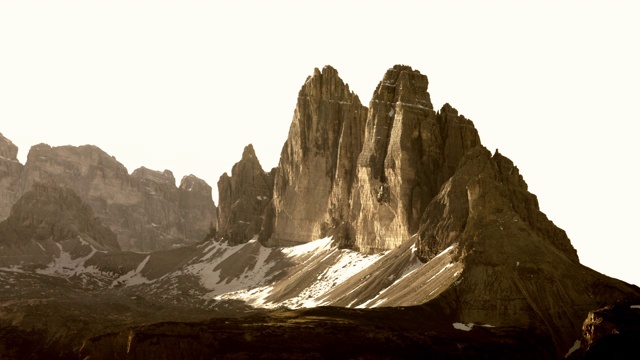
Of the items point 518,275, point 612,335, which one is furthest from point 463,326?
point 612,335

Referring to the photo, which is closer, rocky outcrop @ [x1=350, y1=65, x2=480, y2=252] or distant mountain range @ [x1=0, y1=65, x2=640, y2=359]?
distant mountain range @ [x1=0, y1=65, x2=640, y2=359]

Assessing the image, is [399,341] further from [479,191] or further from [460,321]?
[479,191]

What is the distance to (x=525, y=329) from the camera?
114625 millimetres

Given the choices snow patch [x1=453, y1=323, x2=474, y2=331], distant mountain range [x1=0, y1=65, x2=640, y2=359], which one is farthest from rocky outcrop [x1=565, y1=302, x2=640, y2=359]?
snow patch [x1=453, y1=323, x2=474, y2=331]

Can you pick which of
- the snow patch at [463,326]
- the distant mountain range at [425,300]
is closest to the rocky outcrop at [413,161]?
the distant mountain range at [425,300]

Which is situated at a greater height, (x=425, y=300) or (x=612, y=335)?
(x=425, y=300)

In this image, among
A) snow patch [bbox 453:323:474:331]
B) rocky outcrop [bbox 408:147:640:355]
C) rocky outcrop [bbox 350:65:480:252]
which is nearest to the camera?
snow patch [bbox 453:323:474:331]

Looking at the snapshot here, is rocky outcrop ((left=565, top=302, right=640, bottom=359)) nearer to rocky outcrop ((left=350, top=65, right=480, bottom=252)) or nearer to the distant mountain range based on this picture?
the distant mountain range

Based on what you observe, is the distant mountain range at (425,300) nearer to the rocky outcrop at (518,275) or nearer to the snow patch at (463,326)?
the rocky outcrop at (518,275)

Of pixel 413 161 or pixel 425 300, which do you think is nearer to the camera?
pixel 425 300

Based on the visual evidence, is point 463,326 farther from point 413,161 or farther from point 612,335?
point 413,161

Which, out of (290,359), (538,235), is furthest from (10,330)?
(538,235)

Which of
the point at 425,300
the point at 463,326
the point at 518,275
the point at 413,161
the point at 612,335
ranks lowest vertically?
the point at 463,326

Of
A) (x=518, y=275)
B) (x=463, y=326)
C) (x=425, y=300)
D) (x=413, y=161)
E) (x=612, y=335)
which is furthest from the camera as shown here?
(x=413, y=161)
